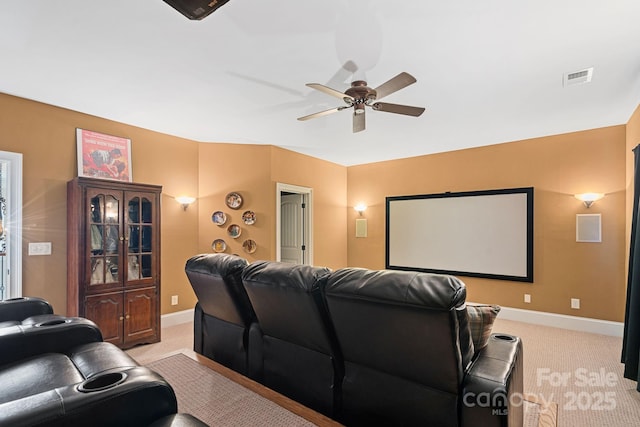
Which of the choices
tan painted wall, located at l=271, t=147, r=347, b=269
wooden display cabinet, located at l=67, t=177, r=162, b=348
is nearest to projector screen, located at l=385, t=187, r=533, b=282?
tan painted wall, located at l=271, t=147, r=347, b=269

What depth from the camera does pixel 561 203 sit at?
14.9ft

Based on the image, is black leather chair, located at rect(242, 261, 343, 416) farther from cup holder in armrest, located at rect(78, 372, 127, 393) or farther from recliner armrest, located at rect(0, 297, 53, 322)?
recliner armrest, located at rect(0, 297, 53, 322)

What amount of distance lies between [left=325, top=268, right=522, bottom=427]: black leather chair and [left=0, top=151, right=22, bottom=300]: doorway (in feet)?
11.8

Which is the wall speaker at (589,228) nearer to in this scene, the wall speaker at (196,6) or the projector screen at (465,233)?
the projector screen at (465,233)

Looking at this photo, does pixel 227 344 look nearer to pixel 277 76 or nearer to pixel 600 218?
pixel 277 76

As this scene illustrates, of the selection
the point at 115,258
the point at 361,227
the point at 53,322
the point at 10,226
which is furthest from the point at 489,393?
the point at 361,227

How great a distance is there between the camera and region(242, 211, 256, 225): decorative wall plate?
5.04m

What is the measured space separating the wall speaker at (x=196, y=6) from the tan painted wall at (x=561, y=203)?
16.4ft

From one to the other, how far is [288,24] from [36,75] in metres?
2.41

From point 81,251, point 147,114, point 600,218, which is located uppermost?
point 147,114

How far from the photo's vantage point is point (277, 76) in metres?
2.90

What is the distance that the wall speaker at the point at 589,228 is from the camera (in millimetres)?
4270

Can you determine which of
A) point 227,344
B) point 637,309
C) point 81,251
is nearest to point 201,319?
point 227,344

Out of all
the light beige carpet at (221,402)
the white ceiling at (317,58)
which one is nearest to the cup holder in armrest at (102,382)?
the light beige carpet at (221,402)
